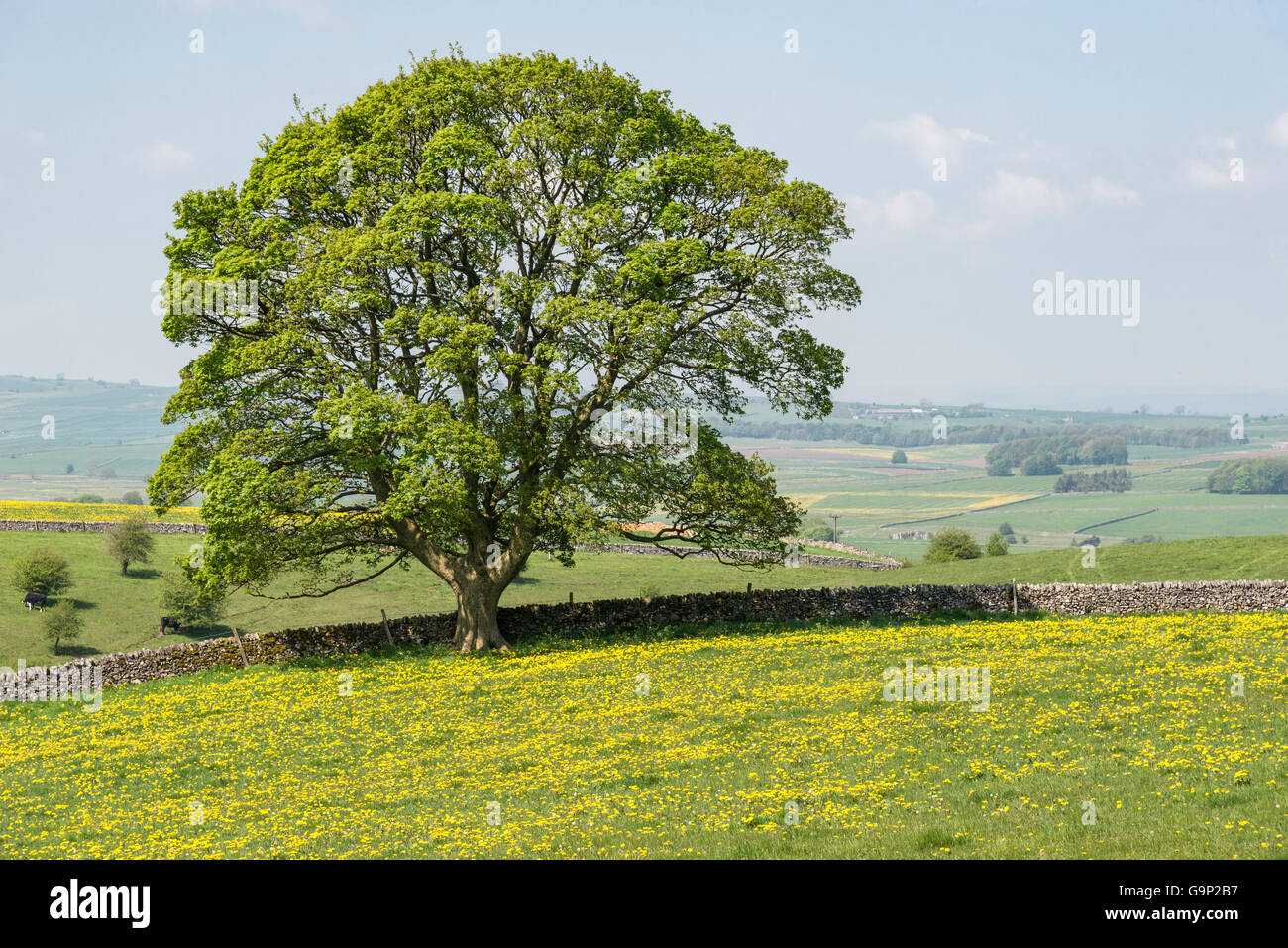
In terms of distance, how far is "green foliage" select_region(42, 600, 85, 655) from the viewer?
60938 mm

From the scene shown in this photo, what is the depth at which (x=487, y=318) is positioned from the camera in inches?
1476

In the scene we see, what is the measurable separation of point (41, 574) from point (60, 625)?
6.77 meters

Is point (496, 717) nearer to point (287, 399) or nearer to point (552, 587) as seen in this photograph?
point (287, 399)

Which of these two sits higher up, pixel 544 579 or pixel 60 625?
pixel 544 579

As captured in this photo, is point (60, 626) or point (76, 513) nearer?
point (60, 626)

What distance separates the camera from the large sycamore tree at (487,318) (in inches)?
1401
